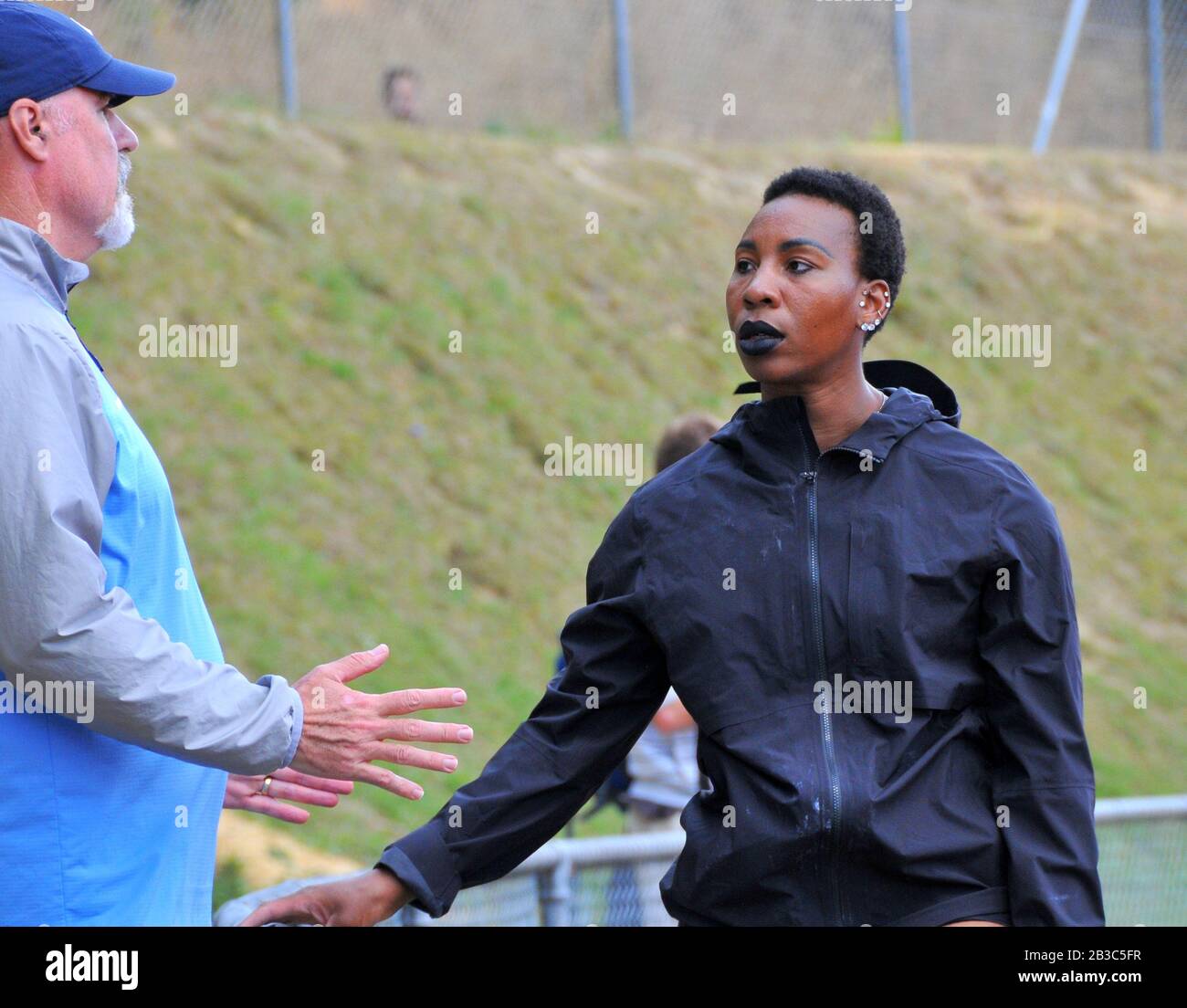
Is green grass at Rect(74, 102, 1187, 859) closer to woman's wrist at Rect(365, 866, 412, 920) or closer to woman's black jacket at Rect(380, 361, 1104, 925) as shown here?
woman's wrist at Rect(365, 866, 412, 920)

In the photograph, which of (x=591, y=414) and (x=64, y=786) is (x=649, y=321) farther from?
(x=64, y=786)

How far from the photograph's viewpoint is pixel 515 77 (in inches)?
548

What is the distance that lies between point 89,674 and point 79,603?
120mm

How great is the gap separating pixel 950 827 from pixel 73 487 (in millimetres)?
1569

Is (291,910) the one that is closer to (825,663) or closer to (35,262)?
(825,663)

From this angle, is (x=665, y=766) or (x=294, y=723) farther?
(x=665, y=766)

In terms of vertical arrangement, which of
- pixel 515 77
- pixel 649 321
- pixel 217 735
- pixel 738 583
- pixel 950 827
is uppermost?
pixel 515 77

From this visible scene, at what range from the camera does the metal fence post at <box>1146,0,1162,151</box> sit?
61.7 ft

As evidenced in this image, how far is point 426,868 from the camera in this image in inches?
113

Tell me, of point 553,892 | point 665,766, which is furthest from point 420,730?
point 665,766

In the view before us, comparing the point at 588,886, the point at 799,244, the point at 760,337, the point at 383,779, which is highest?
the point at 799,244

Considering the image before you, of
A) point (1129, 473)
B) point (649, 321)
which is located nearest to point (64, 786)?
point (649, 321)

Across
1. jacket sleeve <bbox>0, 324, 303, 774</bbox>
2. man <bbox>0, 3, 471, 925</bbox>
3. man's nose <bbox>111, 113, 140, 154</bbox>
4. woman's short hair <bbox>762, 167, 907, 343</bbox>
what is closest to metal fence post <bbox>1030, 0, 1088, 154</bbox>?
woman's short hair <bbox>762, 167, 907, 343</bbox>

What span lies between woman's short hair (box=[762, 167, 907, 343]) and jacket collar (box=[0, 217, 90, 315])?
136 cm
